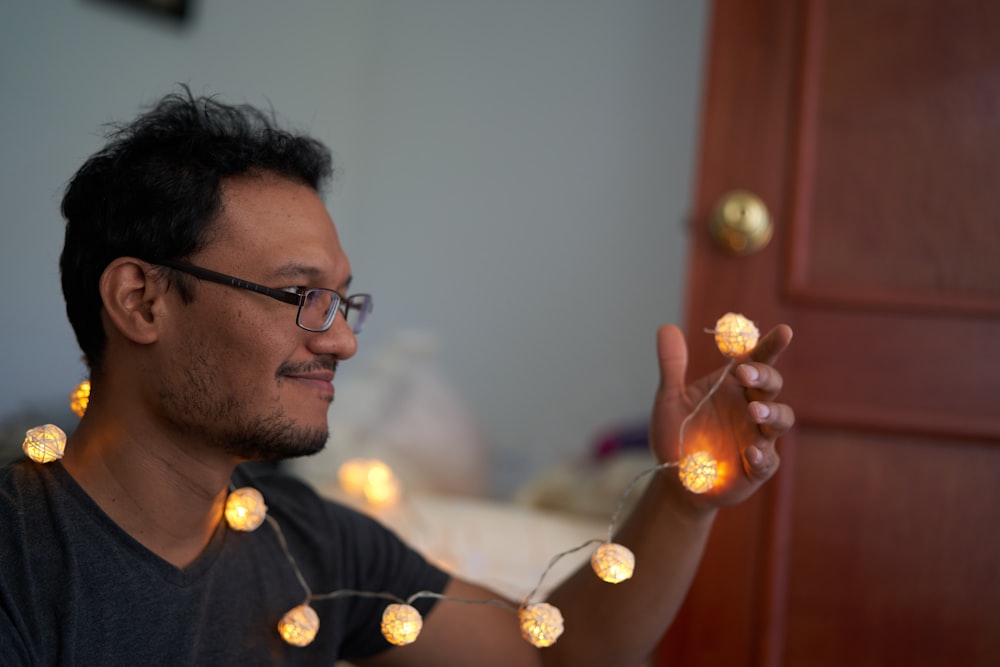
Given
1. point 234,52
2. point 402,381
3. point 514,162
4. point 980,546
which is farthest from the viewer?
point 514,162

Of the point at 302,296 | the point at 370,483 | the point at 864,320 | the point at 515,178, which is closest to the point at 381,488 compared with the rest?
the point at 370,483

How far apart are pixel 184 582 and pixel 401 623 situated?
23 cm

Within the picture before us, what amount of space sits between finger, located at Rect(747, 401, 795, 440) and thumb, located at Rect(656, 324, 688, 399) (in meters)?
0.13

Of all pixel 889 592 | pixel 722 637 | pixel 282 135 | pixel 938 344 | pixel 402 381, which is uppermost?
pixel 282 135

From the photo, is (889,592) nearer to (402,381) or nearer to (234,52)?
(402,381)

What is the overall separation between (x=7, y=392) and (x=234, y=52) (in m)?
0.88

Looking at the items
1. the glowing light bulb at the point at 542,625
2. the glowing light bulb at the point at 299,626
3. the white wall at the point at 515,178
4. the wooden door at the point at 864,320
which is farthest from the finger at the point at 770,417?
the white wall at the point at 515,178

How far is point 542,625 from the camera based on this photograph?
0.95m

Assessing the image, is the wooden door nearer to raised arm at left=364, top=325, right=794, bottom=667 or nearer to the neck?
raised arm at left=364, top=325, right=794, bottom=667

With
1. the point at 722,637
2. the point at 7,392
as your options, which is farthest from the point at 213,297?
the point at 722,637

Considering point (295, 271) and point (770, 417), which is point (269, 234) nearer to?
point (295, 271)

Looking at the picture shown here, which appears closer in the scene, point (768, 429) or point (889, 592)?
point (768, 429)

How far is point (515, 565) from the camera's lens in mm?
1563

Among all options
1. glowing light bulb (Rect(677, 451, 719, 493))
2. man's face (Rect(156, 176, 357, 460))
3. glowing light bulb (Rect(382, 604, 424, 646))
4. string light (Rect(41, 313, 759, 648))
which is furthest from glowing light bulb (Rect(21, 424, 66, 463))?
glowing light bulb (Rect(677, 451, 719, 493))
